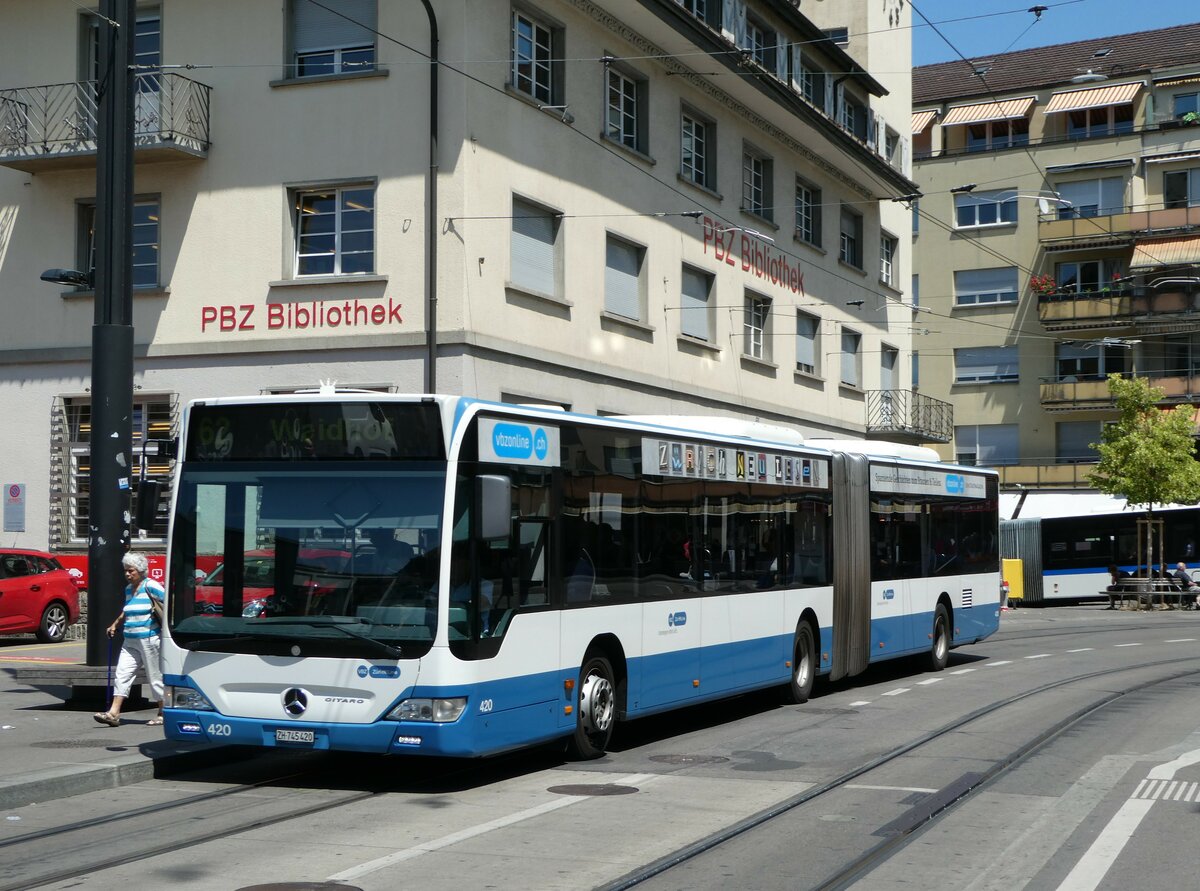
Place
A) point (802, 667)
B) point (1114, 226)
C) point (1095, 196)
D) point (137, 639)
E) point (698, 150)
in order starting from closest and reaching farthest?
point (137, 639), point (802, 667), point (698, 150), point (1114, 226), point (1095, 196)

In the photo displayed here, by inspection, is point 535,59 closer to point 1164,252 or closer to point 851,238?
point 851,238

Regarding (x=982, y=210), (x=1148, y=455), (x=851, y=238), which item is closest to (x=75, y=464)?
(x=851, y=238)

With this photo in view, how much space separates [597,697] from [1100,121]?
173 ft

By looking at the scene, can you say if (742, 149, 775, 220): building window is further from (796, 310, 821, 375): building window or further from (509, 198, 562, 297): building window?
(509, 198, 562, 297): building window

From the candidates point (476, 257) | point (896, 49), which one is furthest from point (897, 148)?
point (476, 257)

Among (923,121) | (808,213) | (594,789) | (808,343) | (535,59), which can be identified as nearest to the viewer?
(594,789)

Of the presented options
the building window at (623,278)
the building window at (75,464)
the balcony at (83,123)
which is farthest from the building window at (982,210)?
the building window at (75,464)

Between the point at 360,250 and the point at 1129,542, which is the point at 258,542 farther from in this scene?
the point at 1129,542

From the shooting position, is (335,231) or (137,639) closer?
(137,639)

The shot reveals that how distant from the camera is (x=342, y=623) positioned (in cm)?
1062

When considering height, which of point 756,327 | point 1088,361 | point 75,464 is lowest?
point 75,464

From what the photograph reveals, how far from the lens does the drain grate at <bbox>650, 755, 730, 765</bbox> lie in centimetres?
1245

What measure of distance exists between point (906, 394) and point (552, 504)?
30585mm

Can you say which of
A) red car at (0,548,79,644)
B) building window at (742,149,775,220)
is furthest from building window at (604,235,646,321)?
red car at (0,548,79,644)
